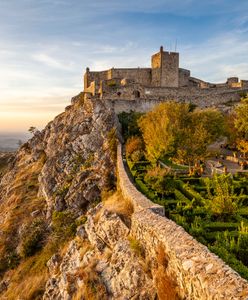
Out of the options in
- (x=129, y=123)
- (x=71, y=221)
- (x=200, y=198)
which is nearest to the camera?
(x=200, y=198)

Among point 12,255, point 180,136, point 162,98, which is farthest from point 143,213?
point 162,98

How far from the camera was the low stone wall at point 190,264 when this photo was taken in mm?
6344

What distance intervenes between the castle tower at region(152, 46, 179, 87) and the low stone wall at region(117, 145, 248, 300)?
43430mm

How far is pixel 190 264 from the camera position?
7.64m

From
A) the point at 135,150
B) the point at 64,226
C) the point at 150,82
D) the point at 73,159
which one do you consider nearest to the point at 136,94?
the point at 150,82

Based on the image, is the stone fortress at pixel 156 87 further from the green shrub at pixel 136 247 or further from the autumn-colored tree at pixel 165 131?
the green shrub at pixel 136 247

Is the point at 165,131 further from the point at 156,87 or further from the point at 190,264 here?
the point at 156,87

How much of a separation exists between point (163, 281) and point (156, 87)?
42.1 meters

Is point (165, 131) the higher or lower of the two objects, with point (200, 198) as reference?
higher

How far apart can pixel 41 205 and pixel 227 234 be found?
29.0 metres

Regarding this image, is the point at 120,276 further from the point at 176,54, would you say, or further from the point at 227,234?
the point at 176,54

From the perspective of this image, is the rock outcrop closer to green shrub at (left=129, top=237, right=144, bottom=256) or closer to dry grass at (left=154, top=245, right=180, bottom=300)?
green shrub at (left=129, top=237, right=144, bottom=256)

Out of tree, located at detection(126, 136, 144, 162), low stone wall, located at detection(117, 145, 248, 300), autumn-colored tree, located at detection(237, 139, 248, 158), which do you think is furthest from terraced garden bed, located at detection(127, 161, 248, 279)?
autumn-colored tree, located at detection(237, 139, 248, 158)

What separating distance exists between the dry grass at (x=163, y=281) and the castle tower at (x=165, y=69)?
45.8m
